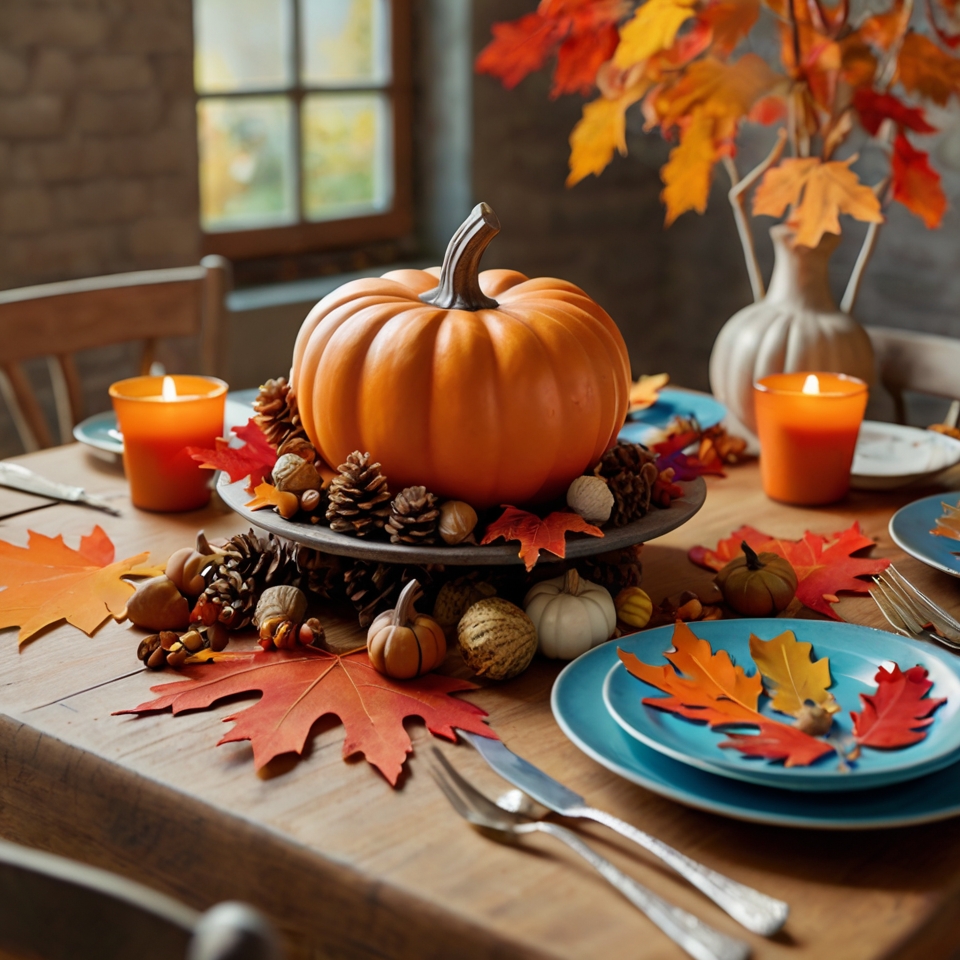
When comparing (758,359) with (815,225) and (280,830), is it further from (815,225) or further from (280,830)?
(280,830)

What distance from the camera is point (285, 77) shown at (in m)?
2.76

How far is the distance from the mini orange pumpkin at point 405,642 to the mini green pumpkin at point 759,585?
0.24 metres

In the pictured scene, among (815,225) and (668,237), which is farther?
(668,237)

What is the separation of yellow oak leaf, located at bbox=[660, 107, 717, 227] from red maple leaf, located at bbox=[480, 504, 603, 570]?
0.59 m

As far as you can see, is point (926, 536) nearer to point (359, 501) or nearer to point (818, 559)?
point (818, 559)

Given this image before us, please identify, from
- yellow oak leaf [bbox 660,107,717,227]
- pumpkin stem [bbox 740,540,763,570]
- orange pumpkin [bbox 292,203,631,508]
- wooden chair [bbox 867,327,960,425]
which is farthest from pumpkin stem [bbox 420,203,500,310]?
wooden chair [bbox 867,327,960,425]

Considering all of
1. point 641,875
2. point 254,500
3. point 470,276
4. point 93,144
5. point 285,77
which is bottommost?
point 641,875

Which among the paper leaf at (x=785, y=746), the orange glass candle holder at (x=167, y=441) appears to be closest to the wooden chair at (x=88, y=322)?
the orange glass candle holder at (x=167, y=441)

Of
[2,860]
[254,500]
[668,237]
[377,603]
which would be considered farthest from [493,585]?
[668,237]

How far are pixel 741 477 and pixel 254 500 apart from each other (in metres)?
0.58

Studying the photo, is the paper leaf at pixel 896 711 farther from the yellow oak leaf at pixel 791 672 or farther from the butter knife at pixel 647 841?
the butter knife at pixel 647 841

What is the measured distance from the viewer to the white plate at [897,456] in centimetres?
115

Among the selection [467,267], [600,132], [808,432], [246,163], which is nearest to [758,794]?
[467,267]

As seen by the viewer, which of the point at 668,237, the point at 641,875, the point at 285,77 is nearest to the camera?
the point at 641,875
